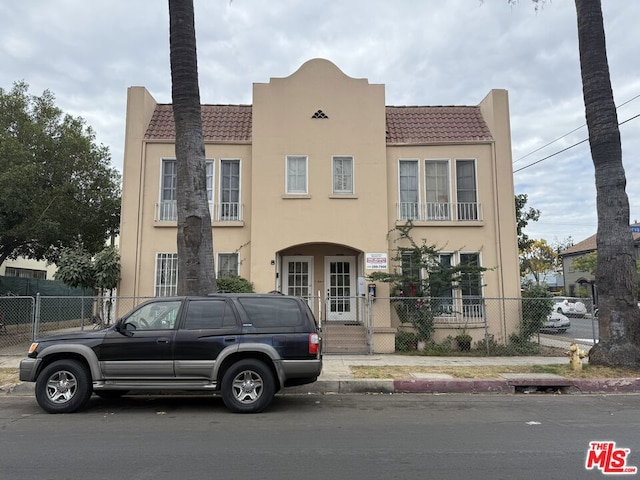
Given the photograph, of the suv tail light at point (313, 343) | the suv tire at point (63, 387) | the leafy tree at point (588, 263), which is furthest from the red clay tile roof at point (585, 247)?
the suv tire at point (63, 387)

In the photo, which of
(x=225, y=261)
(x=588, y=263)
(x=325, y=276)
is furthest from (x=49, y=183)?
(x=588, y=263)

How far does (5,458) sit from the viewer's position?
5.00 metres

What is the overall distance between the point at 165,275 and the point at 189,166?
543 centimetres

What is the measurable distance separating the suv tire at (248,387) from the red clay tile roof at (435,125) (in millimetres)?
9958

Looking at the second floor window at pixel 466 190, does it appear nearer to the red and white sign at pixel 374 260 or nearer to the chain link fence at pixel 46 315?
the red and white sign at pixel 374 260

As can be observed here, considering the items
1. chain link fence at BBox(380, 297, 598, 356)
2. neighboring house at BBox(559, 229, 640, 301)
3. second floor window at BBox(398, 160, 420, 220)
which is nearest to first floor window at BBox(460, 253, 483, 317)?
chain link fence at BBox(380, 297, 598, 356)

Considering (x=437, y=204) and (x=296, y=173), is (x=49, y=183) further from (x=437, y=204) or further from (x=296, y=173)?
(x=437, y=204)

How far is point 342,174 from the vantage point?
48.3 feet

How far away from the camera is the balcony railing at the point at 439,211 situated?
Result: 1483 centimetres

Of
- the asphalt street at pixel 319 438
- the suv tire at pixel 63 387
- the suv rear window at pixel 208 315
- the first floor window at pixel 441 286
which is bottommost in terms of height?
the asphalt street at pixel 319 438

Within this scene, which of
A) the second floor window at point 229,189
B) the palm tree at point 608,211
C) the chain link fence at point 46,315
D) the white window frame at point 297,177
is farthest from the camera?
the second floor window at point 229,189

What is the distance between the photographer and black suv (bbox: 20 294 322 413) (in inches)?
280

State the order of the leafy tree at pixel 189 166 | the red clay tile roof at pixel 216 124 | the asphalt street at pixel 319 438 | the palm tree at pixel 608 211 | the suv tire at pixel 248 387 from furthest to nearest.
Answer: the red clay tile roof at pixel 216 124, the palm tree at pixel 608 211, the leafy tree at pixel 189 166, the suv tire at pixel 248 387, the asphalt street at pixel 319 438

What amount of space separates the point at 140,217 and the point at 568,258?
4965cm
